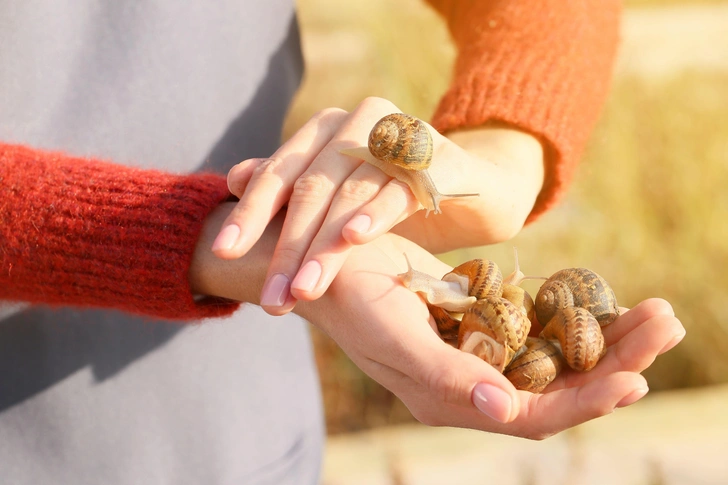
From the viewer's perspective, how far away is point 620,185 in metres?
4.58

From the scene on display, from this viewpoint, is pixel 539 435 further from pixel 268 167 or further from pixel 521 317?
pixel 268 167

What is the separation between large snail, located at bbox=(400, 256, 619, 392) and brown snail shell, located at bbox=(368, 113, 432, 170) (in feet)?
0.80

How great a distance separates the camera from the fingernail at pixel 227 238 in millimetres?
1232

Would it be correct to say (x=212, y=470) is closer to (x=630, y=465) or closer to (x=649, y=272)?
(x=630, y=465)

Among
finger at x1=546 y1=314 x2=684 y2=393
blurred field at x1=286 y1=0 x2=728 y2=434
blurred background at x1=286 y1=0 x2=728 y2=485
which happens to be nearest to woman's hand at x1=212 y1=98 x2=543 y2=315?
finger at x1=546 y1=314 x2=684 y2=393

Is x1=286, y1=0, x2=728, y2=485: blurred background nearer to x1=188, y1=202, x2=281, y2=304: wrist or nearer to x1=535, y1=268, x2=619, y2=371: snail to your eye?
x1=535, y1=268, x2=619, y2=371: snail

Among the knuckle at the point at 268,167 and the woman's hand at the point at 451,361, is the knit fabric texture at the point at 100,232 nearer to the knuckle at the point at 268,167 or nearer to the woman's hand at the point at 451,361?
the knuckle at the point at 268,167

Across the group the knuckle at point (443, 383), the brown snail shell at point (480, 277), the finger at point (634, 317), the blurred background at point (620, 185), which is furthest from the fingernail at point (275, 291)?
the blurred background at point (620, 185)

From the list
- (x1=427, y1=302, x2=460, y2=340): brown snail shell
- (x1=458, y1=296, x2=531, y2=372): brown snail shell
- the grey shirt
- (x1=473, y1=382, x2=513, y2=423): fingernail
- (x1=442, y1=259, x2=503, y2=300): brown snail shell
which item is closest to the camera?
(x1=473, y1=382, x2=513, y2=423): fingernail

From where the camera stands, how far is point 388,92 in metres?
4.54

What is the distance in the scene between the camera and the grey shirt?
1.67m

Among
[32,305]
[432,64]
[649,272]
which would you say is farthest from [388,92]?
[32,305]

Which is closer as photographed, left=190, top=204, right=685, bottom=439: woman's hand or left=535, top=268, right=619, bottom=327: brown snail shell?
left=190, top=204, right=685, bottom=439: woman's hand

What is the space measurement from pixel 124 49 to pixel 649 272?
11.9 feet
